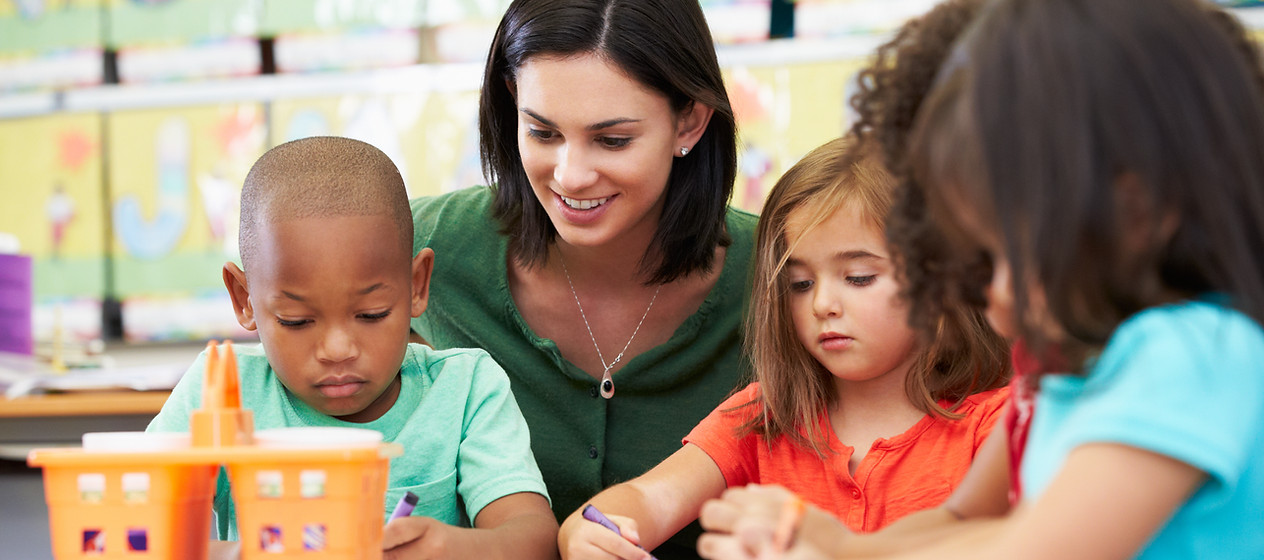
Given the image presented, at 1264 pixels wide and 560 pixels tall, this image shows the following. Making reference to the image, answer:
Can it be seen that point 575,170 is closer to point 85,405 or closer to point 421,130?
point 85,405

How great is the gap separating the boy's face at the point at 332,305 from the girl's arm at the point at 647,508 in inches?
10.7

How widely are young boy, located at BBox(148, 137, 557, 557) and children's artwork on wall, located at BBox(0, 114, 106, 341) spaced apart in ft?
8.00

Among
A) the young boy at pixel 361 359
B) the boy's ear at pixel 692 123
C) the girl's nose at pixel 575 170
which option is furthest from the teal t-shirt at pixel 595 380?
the young boy at pixel 361 359

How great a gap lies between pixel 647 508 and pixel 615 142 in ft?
1.74

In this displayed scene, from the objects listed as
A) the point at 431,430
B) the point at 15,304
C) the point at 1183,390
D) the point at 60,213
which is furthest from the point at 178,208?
the point at 1183,390

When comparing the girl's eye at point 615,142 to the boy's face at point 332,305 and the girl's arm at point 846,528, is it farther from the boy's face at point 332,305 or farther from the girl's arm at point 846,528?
the girl's arm at point 846,528

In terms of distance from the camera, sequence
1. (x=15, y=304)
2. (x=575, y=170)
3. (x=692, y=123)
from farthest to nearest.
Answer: (x=15, y=304)
(x=692, y=123)
(x=575, y=170)

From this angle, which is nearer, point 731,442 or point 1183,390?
point 1183,390

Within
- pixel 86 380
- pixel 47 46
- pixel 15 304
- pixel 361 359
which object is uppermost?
pixel 47 46

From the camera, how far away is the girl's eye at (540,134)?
1473 mm

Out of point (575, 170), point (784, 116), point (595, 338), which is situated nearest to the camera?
point (575, 170)

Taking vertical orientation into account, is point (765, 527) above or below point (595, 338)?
above

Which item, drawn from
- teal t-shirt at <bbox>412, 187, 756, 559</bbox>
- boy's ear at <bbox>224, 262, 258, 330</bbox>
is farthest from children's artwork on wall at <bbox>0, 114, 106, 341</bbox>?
boy's ear at <bbox>224, 262, 258, 330</bbox>

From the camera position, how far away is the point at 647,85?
4.83 feet
